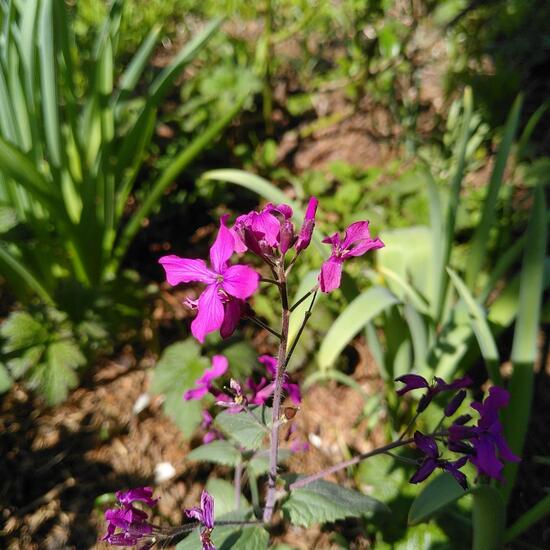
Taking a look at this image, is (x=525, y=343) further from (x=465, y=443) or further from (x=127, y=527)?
(x=127, y=527)

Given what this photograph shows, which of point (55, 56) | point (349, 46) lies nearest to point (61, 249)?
point (55, 56)

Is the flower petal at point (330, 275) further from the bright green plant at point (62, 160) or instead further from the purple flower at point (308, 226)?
the bright green plant at point (62, 160)

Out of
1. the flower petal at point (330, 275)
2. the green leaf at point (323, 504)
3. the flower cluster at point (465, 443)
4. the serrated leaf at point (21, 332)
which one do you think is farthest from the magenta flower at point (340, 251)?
the serrated leaf at point (21, 332)

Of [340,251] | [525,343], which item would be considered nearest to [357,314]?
[525,343]

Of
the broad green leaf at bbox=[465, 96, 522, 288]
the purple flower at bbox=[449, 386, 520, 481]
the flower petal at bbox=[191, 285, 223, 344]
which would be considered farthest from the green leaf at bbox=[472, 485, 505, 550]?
the broad green leaf at bbox=[465, 96, 522, 288]

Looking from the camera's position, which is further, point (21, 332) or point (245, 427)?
point (21, 332)

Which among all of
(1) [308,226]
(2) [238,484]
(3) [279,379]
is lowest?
(2) [238,484]
